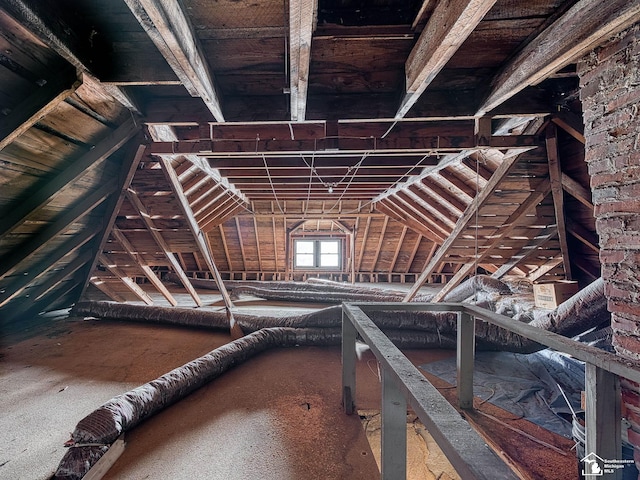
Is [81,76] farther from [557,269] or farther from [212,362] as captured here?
[557,269]

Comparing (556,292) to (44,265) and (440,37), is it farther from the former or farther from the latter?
(44,265)

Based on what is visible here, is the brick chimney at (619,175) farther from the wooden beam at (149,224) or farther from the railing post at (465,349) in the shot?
the wooden beam at (149,224)

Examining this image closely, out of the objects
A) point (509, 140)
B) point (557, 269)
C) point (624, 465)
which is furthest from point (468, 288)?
point (624, 465)

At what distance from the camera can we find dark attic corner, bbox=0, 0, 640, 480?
1.22 metres

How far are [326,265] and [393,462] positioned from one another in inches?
320

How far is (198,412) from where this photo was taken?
204 cm

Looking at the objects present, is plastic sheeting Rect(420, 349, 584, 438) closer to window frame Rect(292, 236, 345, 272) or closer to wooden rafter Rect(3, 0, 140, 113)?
wooden rafter Rect(3, 0, 140, 113)

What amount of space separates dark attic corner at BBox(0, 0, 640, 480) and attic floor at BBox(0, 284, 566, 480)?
0.8 inches

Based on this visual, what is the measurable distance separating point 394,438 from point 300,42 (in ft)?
5.03

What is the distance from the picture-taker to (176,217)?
3.46 m

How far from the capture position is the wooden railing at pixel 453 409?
0.62 meters

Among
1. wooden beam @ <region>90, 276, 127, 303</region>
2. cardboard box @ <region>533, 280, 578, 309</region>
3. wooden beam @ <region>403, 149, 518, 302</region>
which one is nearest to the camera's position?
wooden beam @ <region>403, 149, 518, 302</region>

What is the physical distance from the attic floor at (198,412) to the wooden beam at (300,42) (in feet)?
6.61

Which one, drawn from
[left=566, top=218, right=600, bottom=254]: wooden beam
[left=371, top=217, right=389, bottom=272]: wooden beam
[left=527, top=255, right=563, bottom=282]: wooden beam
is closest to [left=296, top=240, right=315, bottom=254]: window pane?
[left=371, top=217, right=389, bottom=272]: wooden beam
